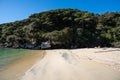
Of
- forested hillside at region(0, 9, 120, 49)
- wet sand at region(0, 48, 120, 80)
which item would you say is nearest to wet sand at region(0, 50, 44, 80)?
wet sand at region(0, 48, 120, 80)

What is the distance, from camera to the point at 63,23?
6109cm

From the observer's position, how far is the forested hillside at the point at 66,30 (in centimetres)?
4938

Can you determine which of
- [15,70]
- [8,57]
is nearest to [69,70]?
[15,70]

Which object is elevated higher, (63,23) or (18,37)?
(63,23)

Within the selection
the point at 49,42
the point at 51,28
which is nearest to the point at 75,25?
the point at 51,28

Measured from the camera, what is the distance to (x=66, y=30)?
48.8 meters

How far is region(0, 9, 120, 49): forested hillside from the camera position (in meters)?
49.4

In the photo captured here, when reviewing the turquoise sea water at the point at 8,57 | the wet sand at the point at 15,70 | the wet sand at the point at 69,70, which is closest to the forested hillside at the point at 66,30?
the turquoise sea water at the point at 8,57

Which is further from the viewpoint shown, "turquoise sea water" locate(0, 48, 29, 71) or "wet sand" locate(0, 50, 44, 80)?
"turquoise sea water" locate(0, 48, 29, 71)

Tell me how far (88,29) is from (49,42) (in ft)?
47.3

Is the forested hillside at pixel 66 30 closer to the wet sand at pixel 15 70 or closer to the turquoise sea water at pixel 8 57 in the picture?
the turquoise sea water at pixel 8 57

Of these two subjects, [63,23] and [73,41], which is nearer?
[73,41]

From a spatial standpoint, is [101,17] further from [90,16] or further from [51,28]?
[51,28]

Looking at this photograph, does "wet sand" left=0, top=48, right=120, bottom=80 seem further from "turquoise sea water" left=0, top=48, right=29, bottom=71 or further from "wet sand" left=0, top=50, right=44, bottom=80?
"turquoise sea water" left=0, top=48, right=29, bottom=71
